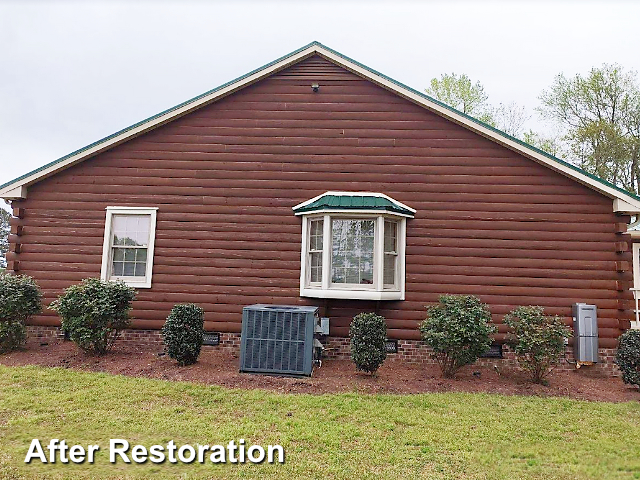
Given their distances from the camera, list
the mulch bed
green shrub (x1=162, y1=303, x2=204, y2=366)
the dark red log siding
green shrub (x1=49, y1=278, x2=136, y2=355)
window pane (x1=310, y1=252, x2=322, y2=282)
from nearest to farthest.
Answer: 1. the mulch bed
2. green shrub (x1=162, y1=303, x2=204, y2=366)
3. green shrub (x1=49, y1=278, x2=136, y2=355)
4. the dark red log siding
5. window pane (x1=310, y1=252, x2=322, y2=282)

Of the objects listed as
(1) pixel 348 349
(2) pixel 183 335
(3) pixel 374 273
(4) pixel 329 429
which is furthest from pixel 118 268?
(4) pixel 329 429

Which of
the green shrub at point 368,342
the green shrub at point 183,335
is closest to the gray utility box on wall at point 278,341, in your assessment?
the green shrub at point 368,342

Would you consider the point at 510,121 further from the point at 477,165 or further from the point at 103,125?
the point at 103,125

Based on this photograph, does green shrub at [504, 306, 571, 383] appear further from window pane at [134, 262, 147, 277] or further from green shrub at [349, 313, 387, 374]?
window pane at [134, 262, 147, 277]

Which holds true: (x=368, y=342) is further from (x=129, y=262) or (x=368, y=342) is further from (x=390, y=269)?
(x=129, y=262)

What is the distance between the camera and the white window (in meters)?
9.26

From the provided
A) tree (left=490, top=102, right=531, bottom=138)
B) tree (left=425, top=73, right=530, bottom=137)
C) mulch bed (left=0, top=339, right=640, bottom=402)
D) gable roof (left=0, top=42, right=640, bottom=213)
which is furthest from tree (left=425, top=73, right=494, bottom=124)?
mulch bed (left=0, top=339, right=640, bottom=402)

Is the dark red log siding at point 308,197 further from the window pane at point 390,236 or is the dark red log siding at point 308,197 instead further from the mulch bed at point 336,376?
the mulch bed at point 336,376

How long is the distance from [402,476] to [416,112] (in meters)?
7.64

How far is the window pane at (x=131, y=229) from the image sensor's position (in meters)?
10.4

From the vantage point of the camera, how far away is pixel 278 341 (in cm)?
813

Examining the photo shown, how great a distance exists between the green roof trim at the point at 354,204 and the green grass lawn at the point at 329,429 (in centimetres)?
367

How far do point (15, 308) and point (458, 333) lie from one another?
8.49 meters

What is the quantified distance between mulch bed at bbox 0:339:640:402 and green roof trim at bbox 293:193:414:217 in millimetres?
3046
